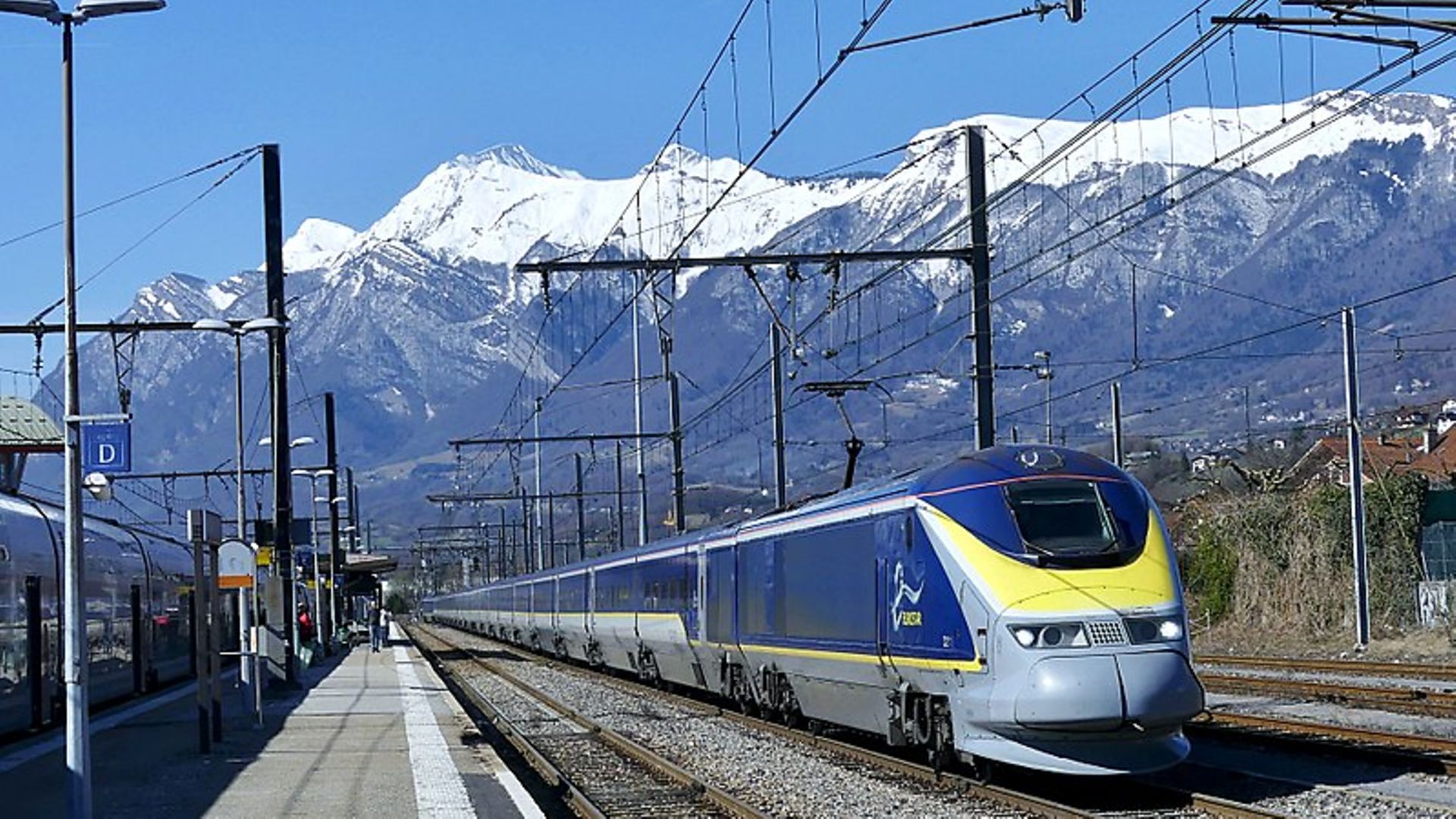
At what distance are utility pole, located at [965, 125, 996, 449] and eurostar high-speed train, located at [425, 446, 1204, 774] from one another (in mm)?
2910

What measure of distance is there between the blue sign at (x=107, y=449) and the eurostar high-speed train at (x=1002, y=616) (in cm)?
793

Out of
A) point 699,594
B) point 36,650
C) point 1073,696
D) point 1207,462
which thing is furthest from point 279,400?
point 1207,462

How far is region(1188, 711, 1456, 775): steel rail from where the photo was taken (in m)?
20.4

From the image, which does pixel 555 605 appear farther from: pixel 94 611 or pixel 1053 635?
pixel 1053 635

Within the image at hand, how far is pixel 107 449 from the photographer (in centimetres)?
2380

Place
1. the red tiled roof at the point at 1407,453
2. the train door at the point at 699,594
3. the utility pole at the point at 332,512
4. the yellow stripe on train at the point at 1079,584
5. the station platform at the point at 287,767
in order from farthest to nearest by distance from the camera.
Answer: the utility pole at the point at 332,512
the red tiled roof at the point at 1407,453
the train door at the point at 699,594
the station platform at the point at 287,767
the yellow stripe on train at the point at 1079,584

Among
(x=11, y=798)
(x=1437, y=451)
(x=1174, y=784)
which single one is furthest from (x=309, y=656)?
(x=1437, y=451)

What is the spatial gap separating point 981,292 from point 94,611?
14.9 meters

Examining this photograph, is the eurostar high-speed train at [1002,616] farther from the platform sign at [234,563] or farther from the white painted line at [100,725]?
the white painted line at [100,725]

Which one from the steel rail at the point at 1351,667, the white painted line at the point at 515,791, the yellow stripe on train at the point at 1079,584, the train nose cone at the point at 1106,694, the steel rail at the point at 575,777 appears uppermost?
the yellow stripe on train at the point at 1079,584

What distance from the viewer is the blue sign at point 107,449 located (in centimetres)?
2330

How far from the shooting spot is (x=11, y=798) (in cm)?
2117

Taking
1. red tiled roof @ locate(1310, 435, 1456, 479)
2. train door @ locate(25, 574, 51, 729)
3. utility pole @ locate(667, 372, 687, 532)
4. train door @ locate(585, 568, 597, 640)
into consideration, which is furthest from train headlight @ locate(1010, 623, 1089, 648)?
red tiled roof @ locate(1310, 435, 1456, 479)

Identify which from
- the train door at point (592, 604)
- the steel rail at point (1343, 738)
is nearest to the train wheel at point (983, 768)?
the steel rail at point (1343, 738)
